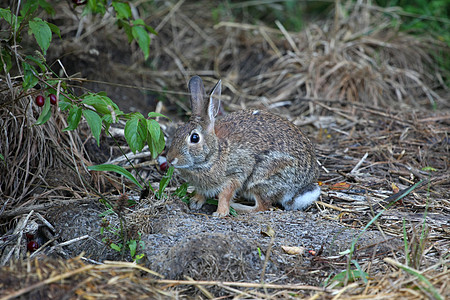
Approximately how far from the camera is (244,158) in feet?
15.0

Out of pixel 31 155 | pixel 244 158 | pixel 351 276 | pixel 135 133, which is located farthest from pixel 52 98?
pixel 351 276

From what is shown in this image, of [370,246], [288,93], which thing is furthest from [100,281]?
[288,93]

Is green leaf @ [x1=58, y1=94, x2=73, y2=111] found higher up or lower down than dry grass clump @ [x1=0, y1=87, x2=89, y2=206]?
higher up

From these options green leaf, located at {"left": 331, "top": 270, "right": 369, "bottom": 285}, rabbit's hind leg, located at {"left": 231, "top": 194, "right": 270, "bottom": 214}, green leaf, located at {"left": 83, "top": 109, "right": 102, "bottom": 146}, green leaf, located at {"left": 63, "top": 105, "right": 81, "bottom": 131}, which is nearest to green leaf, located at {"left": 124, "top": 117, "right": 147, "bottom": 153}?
green leaf, located at {"left": 83, "top": 109, "right": 102, "bottom": 146}

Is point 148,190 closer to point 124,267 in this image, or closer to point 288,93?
point 124,267

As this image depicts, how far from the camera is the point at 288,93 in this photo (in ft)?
23.4

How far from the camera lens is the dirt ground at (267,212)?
10.3 feet

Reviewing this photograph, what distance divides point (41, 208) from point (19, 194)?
41cm

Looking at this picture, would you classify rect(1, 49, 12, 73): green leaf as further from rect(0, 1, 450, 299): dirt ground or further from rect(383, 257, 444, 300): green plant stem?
rect(383, 257, 444, 300): green plant stem

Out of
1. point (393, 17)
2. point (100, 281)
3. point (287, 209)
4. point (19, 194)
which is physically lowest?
point (287, 209)

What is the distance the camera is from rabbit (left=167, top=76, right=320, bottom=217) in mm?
4336

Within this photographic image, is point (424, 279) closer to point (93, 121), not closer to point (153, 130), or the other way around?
point (153, 130)

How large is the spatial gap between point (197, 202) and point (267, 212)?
0.67 meters

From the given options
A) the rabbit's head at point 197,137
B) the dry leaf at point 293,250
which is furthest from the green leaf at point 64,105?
the dry leaf at point 293,250
